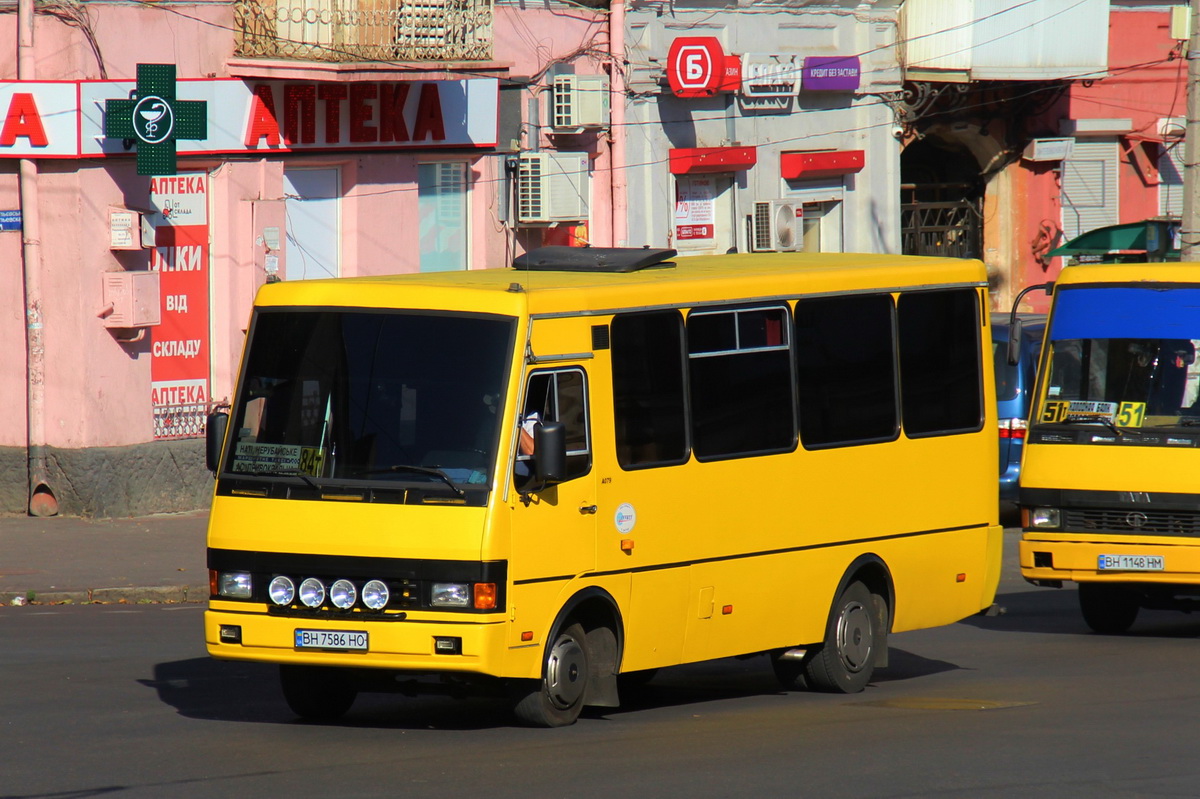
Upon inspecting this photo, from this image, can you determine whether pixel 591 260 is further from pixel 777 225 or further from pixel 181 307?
pixel 777 225

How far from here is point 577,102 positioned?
82.6 feet

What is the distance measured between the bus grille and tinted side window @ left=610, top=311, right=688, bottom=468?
4.59 metres

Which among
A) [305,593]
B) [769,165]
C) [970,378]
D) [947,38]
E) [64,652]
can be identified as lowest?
[64,652]

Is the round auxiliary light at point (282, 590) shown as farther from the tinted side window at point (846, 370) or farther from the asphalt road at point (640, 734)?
the tinted side window at point (846, 370)

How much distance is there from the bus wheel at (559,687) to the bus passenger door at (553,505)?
29 centimetres

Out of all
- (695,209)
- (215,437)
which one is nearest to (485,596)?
(215,437)

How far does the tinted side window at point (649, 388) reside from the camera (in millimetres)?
10273

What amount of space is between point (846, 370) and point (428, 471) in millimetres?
3179

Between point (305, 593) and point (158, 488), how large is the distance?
11.6 meters

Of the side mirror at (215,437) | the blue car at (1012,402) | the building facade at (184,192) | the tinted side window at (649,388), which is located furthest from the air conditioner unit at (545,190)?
the side mirror at (215,437)

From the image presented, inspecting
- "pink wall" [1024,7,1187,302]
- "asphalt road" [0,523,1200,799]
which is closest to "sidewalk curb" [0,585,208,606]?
"asphalt road" [0,523,1200,799]

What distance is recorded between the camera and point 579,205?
2534 centimetres

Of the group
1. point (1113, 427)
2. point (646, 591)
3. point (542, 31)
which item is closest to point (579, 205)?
point (542, 31)

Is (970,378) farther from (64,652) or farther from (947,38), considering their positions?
(947,38)
